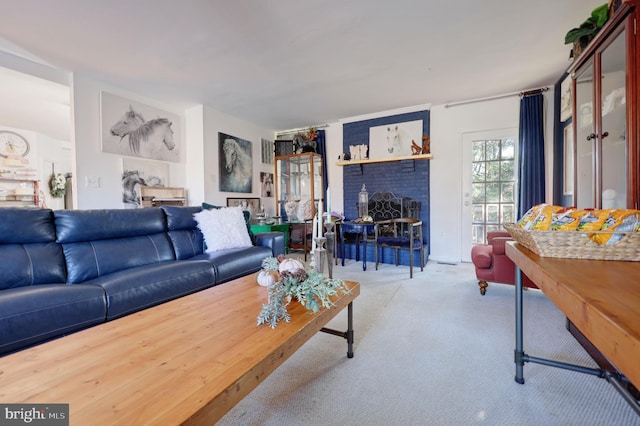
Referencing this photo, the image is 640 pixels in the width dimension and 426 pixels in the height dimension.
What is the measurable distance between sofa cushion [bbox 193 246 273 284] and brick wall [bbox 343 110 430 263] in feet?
8.07

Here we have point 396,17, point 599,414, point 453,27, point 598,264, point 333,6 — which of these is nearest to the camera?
point 598,264

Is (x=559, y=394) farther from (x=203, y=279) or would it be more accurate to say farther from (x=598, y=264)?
(x=203, y=279)

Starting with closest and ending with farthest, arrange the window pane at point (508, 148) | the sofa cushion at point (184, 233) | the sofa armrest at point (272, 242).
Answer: the sofa cushion at point (184, 233) → the sofa armrest at point (272, 242) → the window pane at point (508, 148)

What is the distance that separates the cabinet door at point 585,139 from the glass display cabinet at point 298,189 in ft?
12.0

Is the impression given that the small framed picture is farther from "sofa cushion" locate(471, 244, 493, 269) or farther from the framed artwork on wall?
"sofa cushion" locate(471, 244, 493, 269)

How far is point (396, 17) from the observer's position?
2.12 metres

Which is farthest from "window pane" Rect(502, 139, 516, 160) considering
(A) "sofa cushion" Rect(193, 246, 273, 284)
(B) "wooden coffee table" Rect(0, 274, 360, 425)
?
(B) "wooden coffee table" Rect(0, 274, 360, 425)

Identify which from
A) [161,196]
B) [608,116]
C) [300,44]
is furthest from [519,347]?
[161,196]

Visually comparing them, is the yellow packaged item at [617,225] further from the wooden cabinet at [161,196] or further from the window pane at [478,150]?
the wooden cabinet at [161,196]

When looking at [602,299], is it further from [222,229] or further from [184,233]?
[184,233]

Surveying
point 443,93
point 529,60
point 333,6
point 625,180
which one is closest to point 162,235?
point 333,6

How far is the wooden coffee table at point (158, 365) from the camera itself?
26.2 inches

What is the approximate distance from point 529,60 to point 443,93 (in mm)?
1020

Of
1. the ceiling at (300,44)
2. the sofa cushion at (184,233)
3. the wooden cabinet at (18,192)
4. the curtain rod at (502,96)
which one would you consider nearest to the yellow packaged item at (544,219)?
the ceiling at (300,44)
